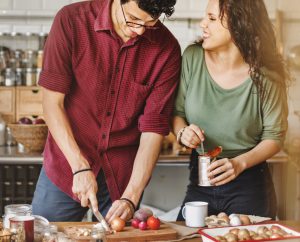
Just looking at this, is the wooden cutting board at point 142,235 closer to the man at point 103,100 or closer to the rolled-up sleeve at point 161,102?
the man at point 103,100

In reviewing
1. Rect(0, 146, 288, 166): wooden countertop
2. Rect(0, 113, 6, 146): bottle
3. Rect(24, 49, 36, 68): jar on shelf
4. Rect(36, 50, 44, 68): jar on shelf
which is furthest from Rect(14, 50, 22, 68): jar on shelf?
Rect(0, 146, 288, 166): wooden countertop

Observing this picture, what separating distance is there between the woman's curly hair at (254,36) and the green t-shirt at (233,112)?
4 centimetres

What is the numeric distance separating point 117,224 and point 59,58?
0.72 metres

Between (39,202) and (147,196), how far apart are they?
7.31 ft

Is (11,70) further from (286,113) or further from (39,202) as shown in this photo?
(286,113)

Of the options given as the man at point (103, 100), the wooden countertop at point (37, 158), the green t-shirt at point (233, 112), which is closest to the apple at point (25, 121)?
the wooden countertop at point (37, 158)

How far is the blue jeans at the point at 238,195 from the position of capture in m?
2.46

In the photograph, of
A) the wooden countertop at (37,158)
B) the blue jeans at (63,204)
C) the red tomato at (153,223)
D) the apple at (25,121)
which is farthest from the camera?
the apple at (25,121)

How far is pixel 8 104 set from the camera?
4.61m

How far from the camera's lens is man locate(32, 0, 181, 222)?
237cm

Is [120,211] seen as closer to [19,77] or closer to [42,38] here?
[19,77]

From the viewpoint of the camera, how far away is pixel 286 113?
251 centimetres

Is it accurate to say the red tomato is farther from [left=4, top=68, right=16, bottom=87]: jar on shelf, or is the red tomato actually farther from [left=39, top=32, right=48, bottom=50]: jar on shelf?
[left=39, top=32, right=48, bottom=50]: jar on shelf

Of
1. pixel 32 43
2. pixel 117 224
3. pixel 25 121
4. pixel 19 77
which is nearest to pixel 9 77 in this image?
pixel 19 77
